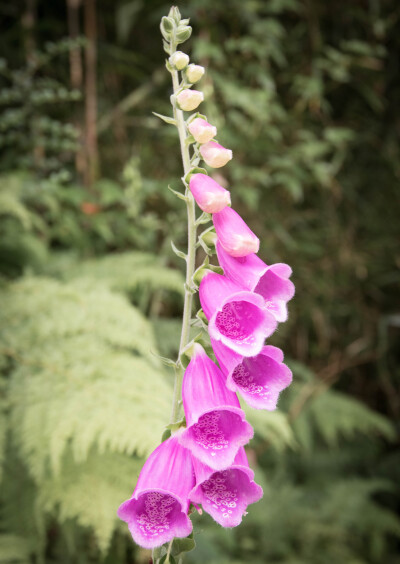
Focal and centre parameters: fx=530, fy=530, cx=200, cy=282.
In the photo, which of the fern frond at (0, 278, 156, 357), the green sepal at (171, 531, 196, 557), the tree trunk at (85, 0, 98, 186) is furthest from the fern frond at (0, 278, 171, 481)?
the tree trunk at (85, 0, 98, 186)

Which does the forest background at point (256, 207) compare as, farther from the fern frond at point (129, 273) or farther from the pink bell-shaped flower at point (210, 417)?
the pink bell-shaped flower at point (210, 417)

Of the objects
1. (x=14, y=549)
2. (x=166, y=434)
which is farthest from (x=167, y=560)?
(x=14, y=549)

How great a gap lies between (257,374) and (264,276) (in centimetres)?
11

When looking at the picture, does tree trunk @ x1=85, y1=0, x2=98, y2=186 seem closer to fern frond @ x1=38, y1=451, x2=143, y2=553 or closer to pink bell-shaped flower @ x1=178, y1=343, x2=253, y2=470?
fern frond @ x1=38, y1=451, x2=143, y2=553

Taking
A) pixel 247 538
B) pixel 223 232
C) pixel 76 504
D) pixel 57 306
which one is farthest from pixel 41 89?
pixel 247 538

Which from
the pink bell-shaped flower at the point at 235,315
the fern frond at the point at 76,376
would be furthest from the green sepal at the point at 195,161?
the fern frond at the point at 76,376

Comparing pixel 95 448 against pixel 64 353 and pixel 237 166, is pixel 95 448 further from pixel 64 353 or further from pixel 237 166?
pixel 237 166

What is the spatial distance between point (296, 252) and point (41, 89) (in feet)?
4.00

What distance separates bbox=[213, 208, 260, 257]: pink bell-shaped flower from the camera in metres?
0.53

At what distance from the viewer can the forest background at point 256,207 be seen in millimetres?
1584

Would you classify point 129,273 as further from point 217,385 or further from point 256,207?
point 217,385

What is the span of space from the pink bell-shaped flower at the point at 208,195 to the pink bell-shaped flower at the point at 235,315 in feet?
0.24

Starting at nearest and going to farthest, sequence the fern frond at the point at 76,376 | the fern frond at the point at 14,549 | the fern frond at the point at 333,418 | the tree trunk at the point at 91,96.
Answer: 1. the fern frond at the point at 76,376
2. the fern frond at the point at 14,549
3. the fern frond at the point at 333,418
4. the tree trunk at the point at 91,96

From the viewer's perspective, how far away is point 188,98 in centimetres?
53
